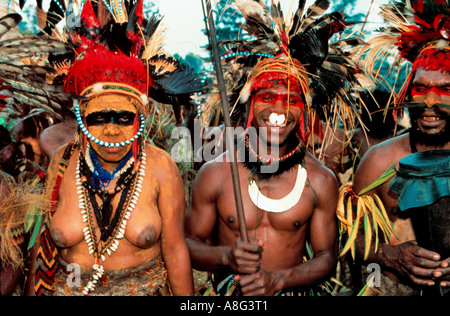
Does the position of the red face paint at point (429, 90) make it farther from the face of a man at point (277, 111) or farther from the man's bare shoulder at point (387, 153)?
the face of a man at point (277, 111)

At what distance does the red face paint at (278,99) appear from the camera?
311 cm

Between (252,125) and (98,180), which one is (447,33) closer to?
(252,125)

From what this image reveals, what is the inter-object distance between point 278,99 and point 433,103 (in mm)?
1011

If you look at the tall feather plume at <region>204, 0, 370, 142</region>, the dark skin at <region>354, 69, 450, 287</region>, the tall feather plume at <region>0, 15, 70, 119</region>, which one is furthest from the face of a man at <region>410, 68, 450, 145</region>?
the tall feather plume at <region>0, 15, 70, 119</region>

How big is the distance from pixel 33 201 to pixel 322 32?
Result: 215 centimetres

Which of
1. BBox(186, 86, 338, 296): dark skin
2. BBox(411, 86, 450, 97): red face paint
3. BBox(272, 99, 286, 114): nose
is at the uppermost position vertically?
BBox(411, 86, 450, 97): red face paint

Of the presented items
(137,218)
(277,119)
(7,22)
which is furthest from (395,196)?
(7,22)

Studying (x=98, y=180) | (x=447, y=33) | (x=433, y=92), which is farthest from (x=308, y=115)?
(x=98, y=180)

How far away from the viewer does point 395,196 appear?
3.09m

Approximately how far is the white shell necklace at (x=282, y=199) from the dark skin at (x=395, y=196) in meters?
0.40

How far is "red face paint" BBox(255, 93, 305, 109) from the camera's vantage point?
3.11 m

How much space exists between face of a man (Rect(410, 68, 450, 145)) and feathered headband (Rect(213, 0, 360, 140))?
50cm

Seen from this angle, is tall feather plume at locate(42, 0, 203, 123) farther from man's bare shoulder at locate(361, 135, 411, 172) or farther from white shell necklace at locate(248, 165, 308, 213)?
man's bare shoulder at locate(361, 135, 411, 172)
